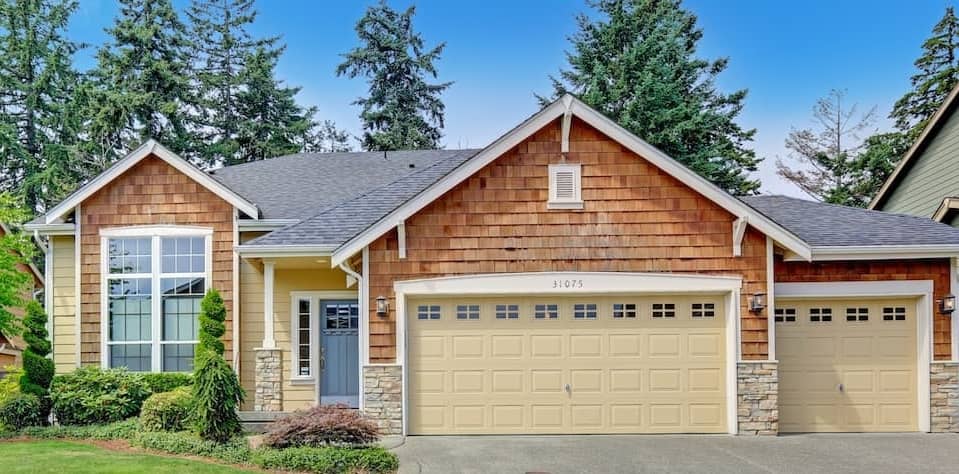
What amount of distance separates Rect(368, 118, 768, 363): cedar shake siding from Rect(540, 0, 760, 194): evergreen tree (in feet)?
51.6

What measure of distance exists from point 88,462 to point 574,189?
7.11 metres

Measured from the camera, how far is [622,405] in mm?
10289

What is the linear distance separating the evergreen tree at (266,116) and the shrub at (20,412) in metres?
20.6

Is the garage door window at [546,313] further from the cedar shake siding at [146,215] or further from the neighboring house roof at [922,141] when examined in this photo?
the neighboring house roof at [922,141]

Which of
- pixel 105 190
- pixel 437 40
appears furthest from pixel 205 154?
pixel 105 190

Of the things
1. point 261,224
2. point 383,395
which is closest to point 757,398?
point 383,395

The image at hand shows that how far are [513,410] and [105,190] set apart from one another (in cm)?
801

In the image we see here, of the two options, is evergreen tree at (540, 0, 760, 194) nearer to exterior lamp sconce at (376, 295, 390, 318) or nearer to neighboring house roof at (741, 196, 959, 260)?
neighboring house roof at (741, 196, 959, 260)

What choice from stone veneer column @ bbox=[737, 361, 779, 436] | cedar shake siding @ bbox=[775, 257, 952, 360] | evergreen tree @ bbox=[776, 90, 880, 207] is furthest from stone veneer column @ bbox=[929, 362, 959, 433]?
evergreen tree @ bbox=[776, 90, 880, 207]

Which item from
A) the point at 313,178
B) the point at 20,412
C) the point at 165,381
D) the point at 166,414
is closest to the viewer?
the point at 166,414

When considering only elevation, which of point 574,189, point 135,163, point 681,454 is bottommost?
point 681,454

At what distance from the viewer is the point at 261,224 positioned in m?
12.2

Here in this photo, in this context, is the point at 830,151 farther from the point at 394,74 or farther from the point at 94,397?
the point at 94,397

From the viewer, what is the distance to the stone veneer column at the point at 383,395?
10.0 m
